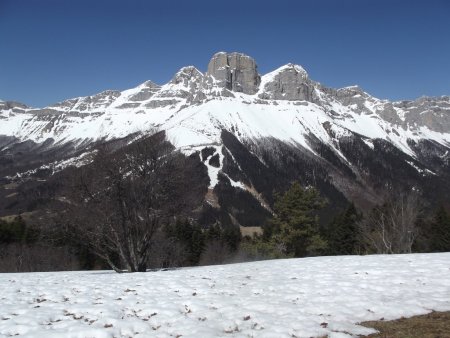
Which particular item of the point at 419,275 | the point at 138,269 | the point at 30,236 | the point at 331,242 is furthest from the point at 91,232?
the point at 30,236

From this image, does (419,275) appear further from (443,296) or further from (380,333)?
(380,333)

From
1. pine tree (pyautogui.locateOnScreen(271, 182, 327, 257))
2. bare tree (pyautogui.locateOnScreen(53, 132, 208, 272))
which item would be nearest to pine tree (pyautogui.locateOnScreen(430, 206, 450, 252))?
pine tree (pyautogui.locateOnScreen(271, 182, 327, 257))

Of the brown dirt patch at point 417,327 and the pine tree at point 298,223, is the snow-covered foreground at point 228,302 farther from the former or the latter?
the pine tree at point 298,223

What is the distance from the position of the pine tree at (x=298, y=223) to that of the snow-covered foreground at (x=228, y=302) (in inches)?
1154

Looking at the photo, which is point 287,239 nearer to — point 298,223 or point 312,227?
point 298,223

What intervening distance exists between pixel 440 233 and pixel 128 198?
50.7m

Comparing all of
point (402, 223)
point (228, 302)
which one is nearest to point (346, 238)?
point (402, 223)

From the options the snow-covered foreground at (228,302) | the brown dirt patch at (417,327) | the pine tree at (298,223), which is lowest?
the brown dirt patch at (417,327)

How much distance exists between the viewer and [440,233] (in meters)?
60.7

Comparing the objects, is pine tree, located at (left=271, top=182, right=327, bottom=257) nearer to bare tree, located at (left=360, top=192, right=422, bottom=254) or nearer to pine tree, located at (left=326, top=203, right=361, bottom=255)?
bare tree, located at (left=360, top=192, right=422, bottom=254)

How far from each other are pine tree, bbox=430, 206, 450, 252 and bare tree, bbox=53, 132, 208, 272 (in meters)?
46.4

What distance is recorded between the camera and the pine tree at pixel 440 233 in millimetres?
59562

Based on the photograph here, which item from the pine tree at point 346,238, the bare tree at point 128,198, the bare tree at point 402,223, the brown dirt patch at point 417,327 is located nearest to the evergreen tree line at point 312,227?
the bare tree at point 402,223

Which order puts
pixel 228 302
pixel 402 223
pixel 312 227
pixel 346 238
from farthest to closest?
1. pixel 346 238
2. pixel 312 227
3. pixel 402 223
4. pixel 228 302
